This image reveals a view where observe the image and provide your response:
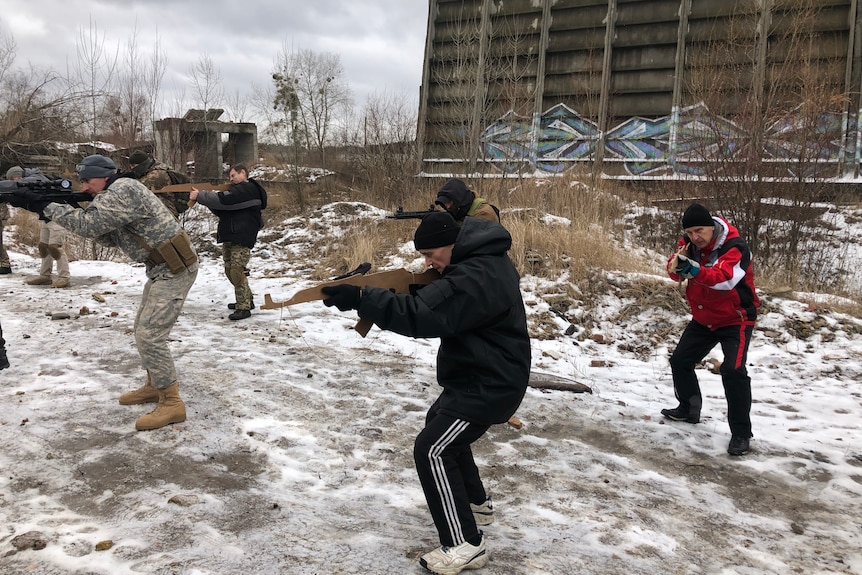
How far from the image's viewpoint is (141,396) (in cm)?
442

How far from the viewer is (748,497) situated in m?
3.54

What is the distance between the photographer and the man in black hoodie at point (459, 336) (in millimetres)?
2289

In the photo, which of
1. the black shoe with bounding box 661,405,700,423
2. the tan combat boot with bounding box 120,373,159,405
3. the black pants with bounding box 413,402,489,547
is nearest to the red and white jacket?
the black shoe with bounding box 661,405,700,423

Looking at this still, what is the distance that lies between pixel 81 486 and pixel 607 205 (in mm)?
9803

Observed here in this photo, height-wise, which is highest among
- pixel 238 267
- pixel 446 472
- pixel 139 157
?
pixel 139 157

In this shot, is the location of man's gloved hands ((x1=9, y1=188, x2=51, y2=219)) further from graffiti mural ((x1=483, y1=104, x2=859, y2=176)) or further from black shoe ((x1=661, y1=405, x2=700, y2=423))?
graffiti mural ((x1=483, y1=104, x2=859, y2=176))

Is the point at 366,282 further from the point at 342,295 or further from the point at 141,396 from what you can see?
the point at 141,396

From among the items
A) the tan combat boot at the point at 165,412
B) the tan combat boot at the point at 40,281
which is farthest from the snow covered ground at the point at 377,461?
the tan combat boot at the point at 40,281

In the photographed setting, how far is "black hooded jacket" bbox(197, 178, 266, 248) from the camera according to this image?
6844 mm

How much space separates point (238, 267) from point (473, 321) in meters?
5.42

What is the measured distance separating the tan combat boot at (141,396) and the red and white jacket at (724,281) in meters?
4.10

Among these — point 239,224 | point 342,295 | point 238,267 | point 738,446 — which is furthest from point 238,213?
point 738,446

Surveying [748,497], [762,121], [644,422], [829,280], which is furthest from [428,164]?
[748,497]

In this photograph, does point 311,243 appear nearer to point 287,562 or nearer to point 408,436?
point 408,436
